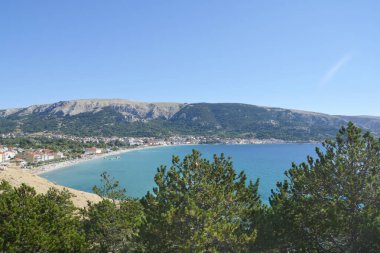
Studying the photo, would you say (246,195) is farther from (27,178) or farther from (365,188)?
(27,178)

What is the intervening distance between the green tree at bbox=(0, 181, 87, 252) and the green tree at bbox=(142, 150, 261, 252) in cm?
349

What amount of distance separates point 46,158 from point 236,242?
12674cm

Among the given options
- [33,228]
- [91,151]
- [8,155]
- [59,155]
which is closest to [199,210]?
[33,228]

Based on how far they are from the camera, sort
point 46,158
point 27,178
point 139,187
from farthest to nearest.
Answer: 1. point 46,158
2. point 139,187
3. point 27,178

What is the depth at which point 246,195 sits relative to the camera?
1425 cm

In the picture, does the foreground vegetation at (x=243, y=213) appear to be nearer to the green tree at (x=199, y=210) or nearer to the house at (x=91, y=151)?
the green tree at (x=199, y=210)

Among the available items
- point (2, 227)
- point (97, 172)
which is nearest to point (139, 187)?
point (97, 172)

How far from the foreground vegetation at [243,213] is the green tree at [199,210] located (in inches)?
1.6

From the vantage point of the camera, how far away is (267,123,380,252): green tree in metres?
12.6

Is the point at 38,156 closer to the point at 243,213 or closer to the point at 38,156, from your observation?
the point at 38,156

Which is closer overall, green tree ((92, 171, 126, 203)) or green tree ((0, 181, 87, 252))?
green tree ((0, 181, 87, 252))

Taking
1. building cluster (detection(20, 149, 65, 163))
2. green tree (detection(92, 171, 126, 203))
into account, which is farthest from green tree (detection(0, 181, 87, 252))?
building cluster (detection(20, 149, 65, 163))

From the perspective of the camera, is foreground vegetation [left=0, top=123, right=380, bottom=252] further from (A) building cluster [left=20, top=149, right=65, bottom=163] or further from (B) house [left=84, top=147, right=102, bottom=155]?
(B) house [left=84, top=147, right=102, bottom=155]

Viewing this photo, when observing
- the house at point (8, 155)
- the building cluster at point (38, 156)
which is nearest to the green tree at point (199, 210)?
the building cluster at point (38, 156)
